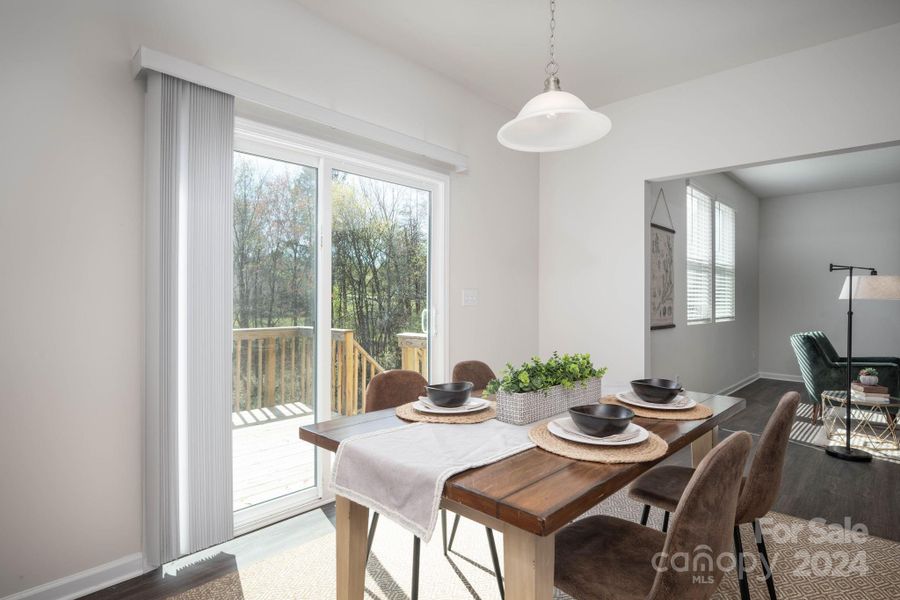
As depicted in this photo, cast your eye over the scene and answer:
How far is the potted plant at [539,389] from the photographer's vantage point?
159cm

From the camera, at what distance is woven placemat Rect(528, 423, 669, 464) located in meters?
1.25

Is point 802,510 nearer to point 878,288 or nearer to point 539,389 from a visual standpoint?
point 878,288

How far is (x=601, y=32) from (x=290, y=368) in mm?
2614

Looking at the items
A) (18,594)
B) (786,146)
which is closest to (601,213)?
(786,146)

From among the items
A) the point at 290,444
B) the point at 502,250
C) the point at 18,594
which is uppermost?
the point at 502,250

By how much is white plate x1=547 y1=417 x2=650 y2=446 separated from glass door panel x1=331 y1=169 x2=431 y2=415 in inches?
65.8

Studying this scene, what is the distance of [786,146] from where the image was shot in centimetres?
304

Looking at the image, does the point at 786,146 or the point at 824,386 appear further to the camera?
the point at 824,386


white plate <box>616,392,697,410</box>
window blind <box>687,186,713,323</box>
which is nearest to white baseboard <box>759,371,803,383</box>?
window blind <box>687,186,713,323</box>

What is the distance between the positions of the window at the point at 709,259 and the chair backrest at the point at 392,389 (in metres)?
3.80

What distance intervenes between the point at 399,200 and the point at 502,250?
3.38 feet

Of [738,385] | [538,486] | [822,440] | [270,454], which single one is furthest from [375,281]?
[738,385]

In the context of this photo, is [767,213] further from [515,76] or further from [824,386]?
[515,76]

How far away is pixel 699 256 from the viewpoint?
17.4 ft
